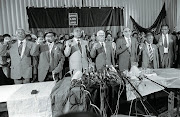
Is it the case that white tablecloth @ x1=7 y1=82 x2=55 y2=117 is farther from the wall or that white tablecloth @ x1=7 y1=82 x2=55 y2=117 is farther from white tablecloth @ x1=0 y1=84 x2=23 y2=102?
the wall

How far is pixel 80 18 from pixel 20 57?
2.51m

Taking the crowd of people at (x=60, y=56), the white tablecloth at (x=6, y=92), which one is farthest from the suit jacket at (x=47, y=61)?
the white tablecloth at (x=6, y=92)

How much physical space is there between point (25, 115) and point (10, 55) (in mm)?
1513

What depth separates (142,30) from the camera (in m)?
5.39

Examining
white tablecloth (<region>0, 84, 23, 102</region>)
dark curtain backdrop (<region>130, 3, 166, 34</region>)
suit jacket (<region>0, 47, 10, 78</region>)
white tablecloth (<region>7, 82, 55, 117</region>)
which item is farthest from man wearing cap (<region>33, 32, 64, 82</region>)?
dark curtain backdrop (<region>130, 3, 166, 34</region>)

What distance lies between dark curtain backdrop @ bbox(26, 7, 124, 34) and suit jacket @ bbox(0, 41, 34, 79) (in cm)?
189

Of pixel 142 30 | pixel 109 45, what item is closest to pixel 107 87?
pixel 109 45

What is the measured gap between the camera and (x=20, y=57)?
9.29 feet

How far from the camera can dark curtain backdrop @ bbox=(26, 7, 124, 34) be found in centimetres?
461

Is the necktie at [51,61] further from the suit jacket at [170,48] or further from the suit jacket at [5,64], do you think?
the suit jacket at [170,48]

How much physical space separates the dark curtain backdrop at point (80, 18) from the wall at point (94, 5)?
19 cm

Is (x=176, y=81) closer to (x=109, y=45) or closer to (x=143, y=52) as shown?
(x=143, y=52)

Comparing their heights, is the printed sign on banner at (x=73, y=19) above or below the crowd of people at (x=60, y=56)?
above

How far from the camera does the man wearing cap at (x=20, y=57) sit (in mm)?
2836
